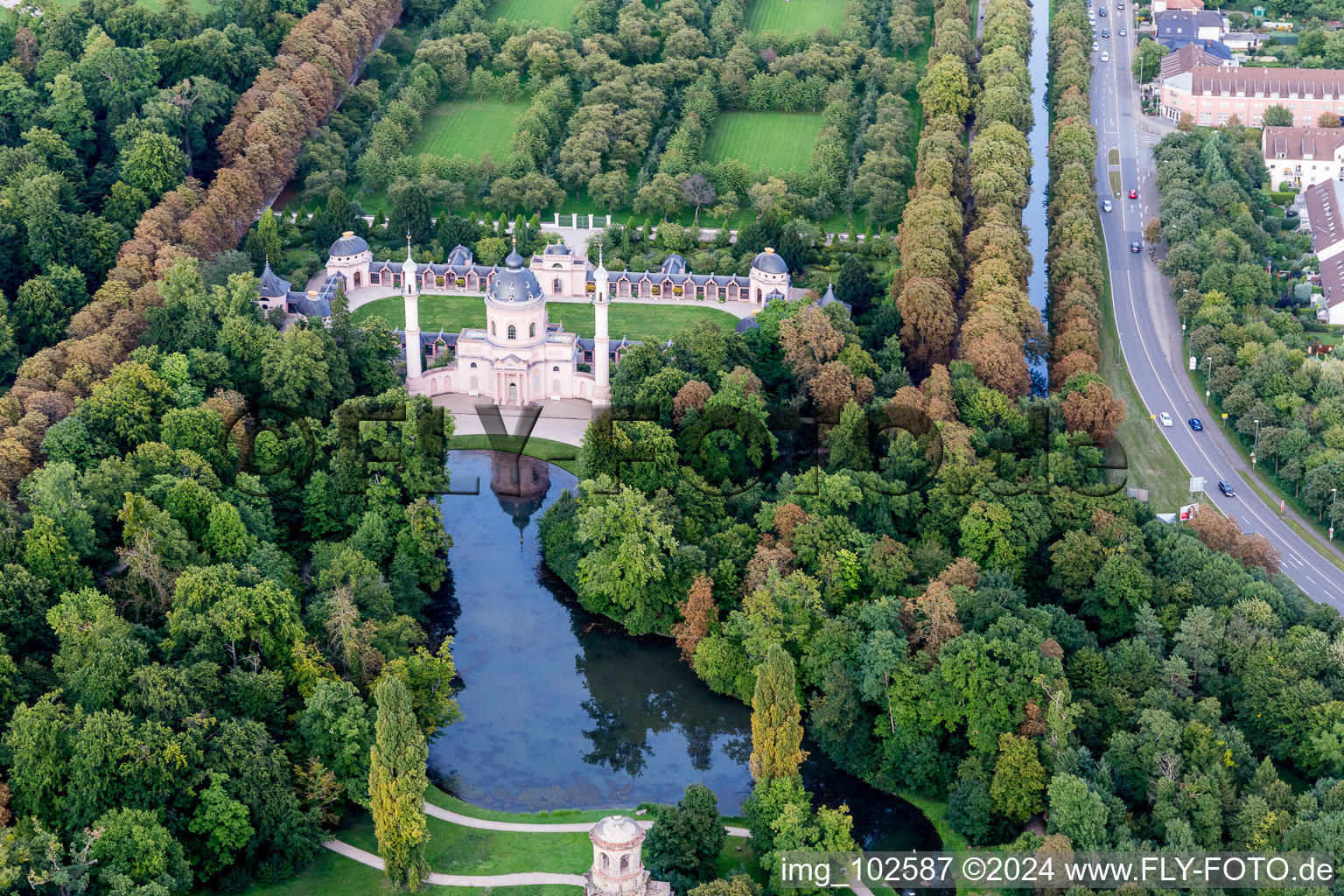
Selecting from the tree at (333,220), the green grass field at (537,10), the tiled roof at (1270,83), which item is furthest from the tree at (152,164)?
the tiled roof at (1270,83)

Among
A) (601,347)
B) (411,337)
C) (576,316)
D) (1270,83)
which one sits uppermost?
(1270,83)

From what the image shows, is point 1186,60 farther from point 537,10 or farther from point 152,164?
point 152,164

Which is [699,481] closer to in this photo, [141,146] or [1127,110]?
[141,146]

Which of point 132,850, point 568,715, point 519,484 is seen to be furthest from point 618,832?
point 519,484

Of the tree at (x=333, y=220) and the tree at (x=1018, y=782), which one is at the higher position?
the tree at (x=333, y=220)

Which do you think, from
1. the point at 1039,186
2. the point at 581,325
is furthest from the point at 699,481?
the point at 1039,186

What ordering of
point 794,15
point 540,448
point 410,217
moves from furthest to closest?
1. point 794,15
2. point 410,217
3. point 540,448

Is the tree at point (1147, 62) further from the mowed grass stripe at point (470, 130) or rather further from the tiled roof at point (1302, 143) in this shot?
the mowed grass stripe at point (470, 130)
